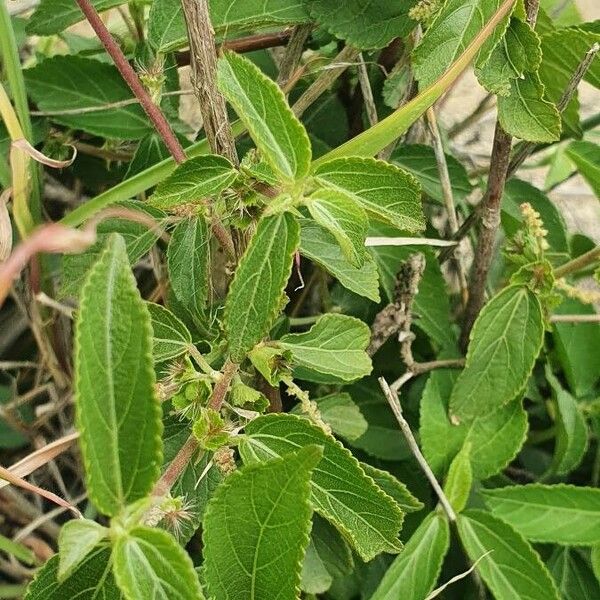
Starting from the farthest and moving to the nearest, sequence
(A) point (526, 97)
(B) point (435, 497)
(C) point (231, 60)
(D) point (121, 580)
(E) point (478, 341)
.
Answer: (B) point (435, 497)
(E) point (478, 341)
(A) point (526, 97)
(C) point (231, 60)
(D) point (121, 580)

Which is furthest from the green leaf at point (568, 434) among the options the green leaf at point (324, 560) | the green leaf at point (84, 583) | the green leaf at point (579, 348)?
the green leaf at point (84, 583)

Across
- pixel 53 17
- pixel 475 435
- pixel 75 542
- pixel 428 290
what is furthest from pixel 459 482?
pixel 53 17

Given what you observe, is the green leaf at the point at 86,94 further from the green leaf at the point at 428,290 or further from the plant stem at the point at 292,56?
the green leaf at the point at 428,290

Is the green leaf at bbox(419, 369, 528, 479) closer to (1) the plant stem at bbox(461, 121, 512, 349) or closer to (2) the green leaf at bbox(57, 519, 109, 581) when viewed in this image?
(1) the plant stem at bbox(461, 121, 512, 349)

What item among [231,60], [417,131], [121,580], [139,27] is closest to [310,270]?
[417,131]

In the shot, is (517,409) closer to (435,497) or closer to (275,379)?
(435,497)

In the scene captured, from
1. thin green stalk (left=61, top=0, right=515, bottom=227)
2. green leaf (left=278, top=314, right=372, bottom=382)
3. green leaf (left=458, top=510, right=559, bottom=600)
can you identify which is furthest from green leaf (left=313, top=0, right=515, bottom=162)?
green leaf (left=458, top=510, right=559, bottom=600)
